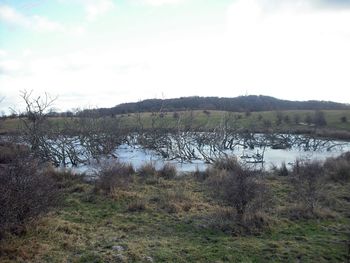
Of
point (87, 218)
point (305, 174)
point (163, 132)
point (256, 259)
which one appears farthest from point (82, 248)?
point (163, 132)

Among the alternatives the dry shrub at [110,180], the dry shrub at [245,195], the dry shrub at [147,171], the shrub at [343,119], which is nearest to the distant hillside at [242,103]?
the shrub at [343,119]

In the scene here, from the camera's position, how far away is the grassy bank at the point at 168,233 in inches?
334

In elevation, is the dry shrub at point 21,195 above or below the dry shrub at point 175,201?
above

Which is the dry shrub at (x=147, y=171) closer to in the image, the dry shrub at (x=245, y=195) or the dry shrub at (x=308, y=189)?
the dry shrub at (x=308, y=189)

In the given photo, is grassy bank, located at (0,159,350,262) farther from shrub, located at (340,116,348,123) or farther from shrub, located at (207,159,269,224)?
shrub, located at (340,116,348,123)

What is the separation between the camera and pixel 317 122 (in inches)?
2258

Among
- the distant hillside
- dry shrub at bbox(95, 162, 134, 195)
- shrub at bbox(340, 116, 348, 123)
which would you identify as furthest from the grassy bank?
the distant hillside

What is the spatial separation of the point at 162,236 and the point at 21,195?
3.77 meters

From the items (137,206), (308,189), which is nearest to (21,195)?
(137,206)

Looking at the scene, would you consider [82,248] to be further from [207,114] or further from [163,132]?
[207,114]

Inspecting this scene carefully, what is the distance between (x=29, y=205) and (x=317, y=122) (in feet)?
178

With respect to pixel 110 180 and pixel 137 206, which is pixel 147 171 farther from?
pixel 137 206

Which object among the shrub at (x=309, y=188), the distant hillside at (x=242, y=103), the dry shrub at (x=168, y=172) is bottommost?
the dry shrub at (x=168, y=172)

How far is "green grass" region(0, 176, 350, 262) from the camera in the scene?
8445 millimetres
